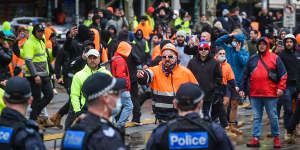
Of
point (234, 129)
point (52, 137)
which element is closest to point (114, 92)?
point (52, 137)

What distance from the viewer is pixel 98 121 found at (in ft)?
14.2

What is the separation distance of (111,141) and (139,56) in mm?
8186

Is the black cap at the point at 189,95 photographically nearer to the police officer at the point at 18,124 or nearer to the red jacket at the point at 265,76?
the police officer at the point at 18,124

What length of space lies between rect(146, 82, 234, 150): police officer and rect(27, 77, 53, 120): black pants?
6.86m

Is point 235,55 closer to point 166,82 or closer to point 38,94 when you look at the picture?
point 38,94

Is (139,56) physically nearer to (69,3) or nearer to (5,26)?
(5,26)

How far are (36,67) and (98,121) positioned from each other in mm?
7297

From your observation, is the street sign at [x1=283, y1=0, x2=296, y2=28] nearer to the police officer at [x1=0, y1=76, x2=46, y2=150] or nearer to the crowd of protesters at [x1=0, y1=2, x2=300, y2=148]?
the crowd of protesters at [x1=0, y1=2, x2=300, y2=148]

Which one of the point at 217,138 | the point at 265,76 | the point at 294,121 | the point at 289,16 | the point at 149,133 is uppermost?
the point at 289,16

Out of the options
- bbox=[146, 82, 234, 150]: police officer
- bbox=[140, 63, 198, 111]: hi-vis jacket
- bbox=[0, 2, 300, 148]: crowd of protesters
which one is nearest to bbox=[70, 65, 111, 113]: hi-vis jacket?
bbox=[0, 2, 300, 148]: crowd of protesters

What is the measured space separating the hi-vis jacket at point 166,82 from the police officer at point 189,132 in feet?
10.4

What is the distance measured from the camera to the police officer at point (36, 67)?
11289 millimetres

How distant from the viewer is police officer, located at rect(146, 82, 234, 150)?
15.4 ft

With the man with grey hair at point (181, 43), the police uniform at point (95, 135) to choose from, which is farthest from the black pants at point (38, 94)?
the police uniform at point (95, 135)
